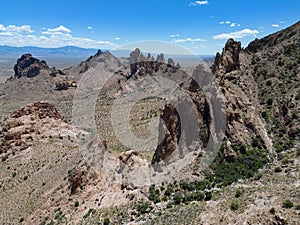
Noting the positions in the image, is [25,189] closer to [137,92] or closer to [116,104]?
[116,104]

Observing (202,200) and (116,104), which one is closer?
(202,200)

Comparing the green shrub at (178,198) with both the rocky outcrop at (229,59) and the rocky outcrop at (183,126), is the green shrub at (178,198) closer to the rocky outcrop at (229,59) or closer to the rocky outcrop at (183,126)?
the rocky outcrop at (183,126)

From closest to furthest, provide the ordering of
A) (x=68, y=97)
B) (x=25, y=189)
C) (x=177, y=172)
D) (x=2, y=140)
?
(x=177, y=172)
(x=25, y=189)
(x=2, y=140)
(x=68, y=97)

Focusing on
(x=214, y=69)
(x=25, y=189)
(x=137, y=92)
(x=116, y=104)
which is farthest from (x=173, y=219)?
(x=137, y=92)

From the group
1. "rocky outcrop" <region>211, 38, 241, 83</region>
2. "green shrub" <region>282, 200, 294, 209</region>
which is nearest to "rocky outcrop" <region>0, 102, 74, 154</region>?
"rocky outcrop" <region>211, 38, 241, 83</region>

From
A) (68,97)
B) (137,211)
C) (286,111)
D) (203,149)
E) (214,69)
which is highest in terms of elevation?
(214,69)

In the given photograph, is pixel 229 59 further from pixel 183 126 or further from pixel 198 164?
pixel 198 164

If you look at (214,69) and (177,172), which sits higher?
(214,69)
